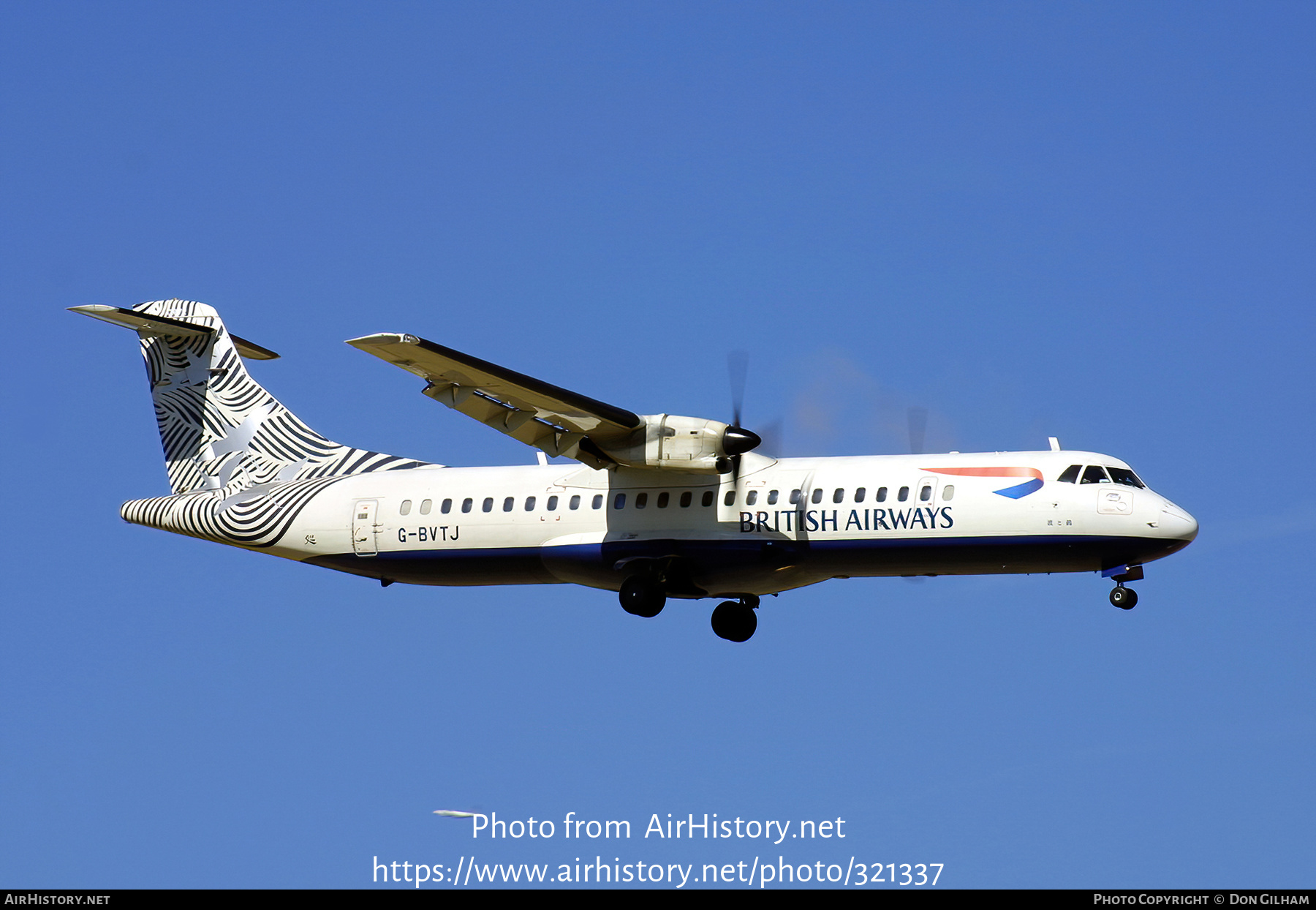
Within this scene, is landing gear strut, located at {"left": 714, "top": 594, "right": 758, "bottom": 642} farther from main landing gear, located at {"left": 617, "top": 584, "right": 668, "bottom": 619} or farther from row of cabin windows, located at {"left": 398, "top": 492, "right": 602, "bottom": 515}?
row of cabin windows, located at {"left": 398, "top": 492, "right": 602, "bottom": 515}

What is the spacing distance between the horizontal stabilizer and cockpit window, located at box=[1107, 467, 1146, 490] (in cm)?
1401

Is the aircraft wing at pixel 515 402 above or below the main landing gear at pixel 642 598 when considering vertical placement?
above

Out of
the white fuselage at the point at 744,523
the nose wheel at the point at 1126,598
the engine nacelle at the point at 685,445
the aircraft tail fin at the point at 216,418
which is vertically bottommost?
the nose wheel at the point at 1126,598

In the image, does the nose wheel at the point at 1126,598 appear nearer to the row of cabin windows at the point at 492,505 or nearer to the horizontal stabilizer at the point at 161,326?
the row of cabin windows at the point at 492,505

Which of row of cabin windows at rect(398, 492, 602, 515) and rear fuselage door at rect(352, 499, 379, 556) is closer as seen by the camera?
row of cabin windows at rect(398, 492, 602, 515)

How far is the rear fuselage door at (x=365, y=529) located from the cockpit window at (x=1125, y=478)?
1043 cm

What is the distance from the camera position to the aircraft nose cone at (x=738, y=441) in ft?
76.3

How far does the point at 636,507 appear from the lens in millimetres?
24219

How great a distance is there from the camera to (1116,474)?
2259 centimetres

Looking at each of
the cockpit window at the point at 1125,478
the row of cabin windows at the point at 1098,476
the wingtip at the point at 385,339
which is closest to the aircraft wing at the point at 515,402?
the wingtip at the point at 385,339

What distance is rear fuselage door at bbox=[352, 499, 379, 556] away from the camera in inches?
1003

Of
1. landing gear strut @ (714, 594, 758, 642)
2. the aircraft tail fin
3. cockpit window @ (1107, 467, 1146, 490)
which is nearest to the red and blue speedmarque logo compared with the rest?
cockpit window @ (1107, 467, 1146, 490)

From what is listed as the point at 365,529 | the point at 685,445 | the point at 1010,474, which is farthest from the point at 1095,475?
the point at 365,529
